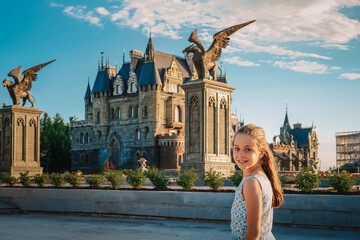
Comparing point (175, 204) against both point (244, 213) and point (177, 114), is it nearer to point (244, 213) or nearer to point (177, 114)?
point (244, 213)

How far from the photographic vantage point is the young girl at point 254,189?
4.04 metres

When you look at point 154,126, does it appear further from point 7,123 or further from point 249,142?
point 249,142

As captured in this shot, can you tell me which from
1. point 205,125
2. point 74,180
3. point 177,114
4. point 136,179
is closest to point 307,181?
point 136,179

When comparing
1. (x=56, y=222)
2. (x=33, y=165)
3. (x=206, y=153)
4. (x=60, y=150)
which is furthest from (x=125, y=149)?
(x=56, y=222)

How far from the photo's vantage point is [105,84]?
81875 millimetres

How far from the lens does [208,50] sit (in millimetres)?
20906

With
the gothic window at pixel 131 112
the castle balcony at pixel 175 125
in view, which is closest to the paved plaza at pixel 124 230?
the castle balcony at pixel 175 125

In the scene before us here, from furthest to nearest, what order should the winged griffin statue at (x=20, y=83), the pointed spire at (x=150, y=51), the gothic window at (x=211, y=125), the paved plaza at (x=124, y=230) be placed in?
the pointed spire at (x=150, y=51) < the winged griffin statue at (x=20, y=83) < the gothic window at (x=211, y=125) < the paved plaza at (x=124, y=230)

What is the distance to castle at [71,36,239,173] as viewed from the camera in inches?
2894

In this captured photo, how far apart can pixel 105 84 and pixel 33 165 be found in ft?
178

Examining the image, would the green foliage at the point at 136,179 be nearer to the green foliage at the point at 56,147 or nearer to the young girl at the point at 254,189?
the young girl at the point at 254,189

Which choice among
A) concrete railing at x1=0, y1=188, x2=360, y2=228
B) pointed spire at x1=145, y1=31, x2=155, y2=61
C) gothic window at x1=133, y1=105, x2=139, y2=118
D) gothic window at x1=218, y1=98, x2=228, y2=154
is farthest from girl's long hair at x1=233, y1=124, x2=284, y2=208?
pointed spire at x1=145, y1=31, x2=155, y2=61

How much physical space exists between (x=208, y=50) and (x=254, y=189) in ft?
56.6

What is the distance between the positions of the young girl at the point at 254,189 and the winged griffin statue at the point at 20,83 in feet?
81.7
